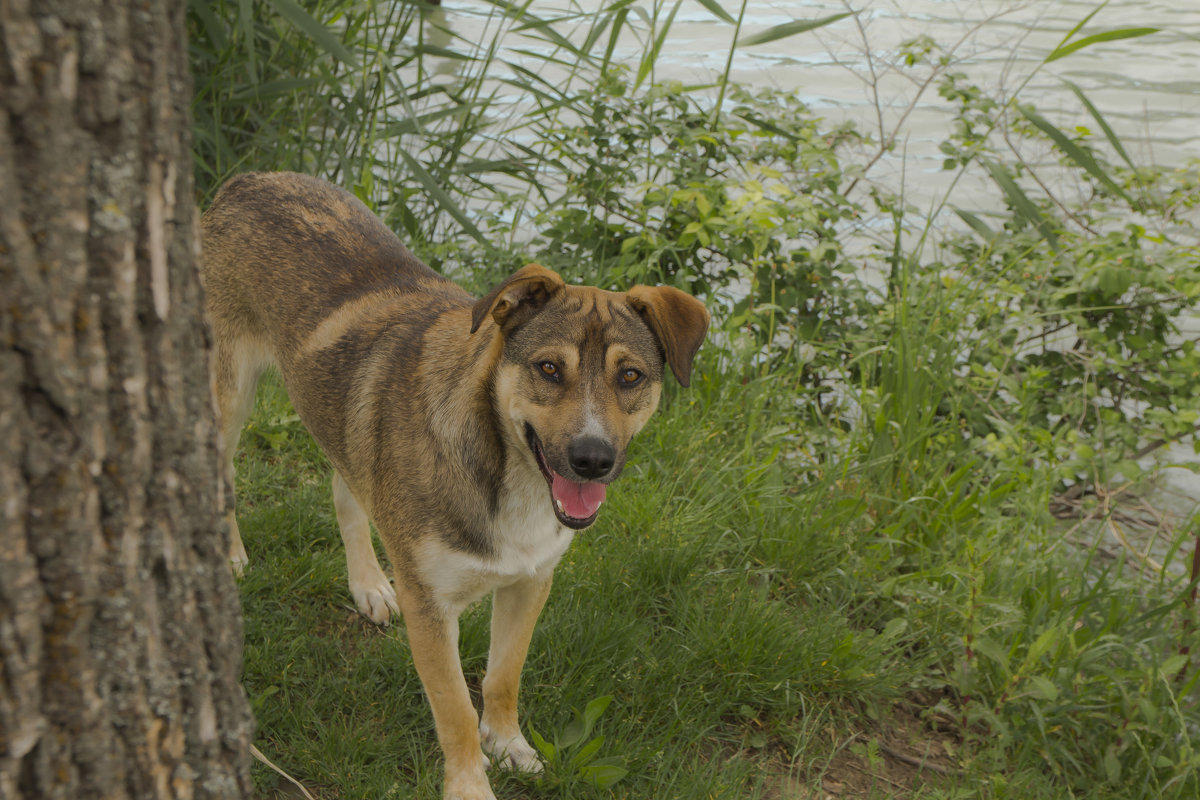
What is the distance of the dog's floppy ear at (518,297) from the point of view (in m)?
2.70

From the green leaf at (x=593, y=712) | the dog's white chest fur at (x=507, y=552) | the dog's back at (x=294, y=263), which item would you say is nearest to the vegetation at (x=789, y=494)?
the green leaf at (x=593, y=712)

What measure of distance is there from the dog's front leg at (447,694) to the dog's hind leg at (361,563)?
Result: 69 centimetres

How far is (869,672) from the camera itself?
3344 mm

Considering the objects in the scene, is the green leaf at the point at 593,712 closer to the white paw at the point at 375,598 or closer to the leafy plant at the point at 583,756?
the leafy plant at the point at 583,756

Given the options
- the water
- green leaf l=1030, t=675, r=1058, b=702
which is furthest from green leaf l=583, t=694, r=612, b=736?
the water

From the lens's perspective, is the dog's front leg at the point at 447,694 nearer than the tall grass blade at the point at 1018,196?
Yes

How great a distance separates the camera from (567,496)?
267 centimetres

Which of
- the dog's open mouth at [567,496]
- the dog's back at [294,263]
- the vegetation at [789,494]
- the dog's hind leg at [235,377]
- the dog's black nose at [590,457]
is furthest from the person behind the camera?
the dog's hind leg at [235,377]

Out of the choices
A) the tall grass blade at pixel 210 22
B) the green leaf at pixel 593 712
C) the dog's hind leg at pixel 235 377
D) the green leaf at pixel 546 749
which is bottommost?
the green leaf at pixel 546 749

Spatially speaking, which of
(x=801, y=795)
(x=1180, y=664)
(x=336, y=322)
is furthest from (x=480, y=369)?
(x=1180, y=664)

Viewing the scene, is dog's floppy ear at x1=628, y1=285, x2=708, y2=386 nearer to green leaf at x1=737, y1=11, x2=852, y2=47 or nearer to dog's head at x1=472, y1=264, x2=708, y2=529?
dog's head at x1=472, y1=264, x2=708, y2=529

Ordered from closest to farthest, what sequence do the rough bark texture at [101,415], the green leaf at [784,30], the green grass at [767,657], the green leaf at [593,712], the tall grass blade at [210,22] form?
the rough bark texture at [101,415] < the green leaf at [593,712] < the green grass at [767,657] < the green leaf at [784,30] < the tall grass blade at [210,22]

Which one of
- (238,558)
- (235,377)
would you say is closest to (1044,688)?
(238,558)

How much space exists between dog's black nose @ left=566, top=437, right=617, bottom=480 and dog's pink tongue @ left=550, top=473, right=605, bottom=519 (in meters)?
0.10
